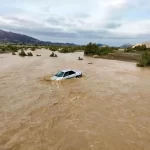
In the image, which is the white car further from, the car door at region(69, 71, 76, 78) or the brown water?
the brown water

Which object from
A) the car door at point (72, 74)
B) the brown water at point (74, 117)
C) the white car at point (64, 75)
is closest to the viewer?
the brown water at point (74, 117)

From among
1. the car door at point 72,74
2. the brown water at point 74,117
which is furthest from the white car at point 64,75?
the brown water at point 74,117

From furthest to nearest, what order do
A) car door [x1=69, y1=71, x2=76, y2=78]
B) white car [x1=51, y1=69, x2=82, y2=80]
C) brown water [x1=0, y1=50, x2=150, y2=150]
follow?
1. car door [x1=69, y1=71, x2=76, y2=78]
2. white car [x1=51, y1=69, x2=82, y2=80]
3. brown water [x1=0, y1=50, x2=150, y2=150]

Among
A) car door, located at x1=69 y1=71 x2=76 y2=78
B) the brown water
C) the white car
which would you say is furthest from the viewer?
car door, located at x1=69 y1=71 x2=76 y2=78

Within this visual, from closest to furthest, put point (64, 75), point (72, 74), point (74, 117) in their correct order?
1. point (74, 117)
2. point (64, 75)
3. point (72, 74)

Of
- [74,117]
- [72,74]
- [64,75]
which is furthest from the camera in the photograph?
[72,74]

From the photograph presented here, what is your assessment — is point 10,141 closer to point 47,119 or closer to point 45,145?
point 45,145

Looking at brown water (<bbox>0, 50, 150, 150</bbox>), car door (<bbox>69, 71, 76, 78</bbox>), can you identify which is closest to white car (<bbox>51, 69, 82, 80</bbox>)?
car door (<bbox>69, 71, 76, 78</bbox>)

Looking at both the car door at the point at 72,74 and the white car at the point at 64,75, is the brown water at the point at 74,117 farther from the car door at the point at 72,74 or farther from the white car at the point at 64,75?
the car door at the point at 72,74

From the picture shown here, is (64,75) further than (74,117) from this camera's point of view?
Yes

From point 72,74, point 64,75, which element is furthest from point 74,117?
point 72,74

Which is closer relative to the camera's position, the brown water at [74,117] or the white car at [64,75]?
the brown water at [74,117]

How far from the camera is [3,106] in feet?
55.5

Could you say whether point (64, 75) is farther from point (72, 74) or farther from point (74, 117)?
point (74, 117)
